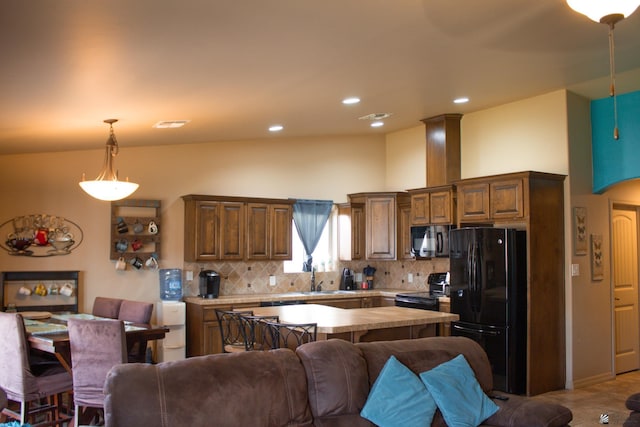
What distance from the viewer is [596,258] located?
263 inches

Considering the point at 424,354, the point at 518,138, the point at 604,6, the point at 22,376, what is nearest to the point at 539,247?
the point at 518,138

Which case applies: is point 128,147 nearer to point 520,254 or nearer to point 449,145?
point 449,145

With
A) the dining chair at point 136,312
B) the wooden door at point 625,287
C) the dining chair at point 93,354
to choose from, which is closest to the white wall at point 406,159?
the wooden door at point 625,287

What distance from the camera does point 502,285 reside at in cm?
609

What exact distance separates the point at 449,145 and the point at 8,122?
4.98 metres

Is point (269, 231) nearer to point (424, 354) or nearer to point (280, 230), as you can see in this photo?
point (280, 230)

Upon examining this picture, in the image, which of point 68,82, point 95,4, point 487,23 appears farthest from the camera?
point 487,23

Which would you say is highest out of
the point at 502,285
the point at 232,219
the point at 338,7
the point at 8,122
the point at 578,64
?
the point at 578,64

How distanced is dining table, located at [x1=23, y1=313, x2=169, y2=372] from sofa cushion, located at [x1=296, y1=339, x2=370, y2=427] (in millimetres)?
1992

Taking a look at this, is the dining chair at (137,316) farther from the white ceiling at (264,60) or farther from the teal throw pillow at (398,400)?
the teal throw pillow at (398,400)

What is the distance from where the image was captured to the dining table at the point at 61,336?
4281mm

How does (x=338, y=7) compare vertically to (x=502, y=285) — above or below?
above

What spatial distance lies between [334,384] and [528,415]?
3.56ft

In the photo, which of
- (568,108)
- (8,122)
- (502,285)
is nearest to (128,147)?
(8,122)
